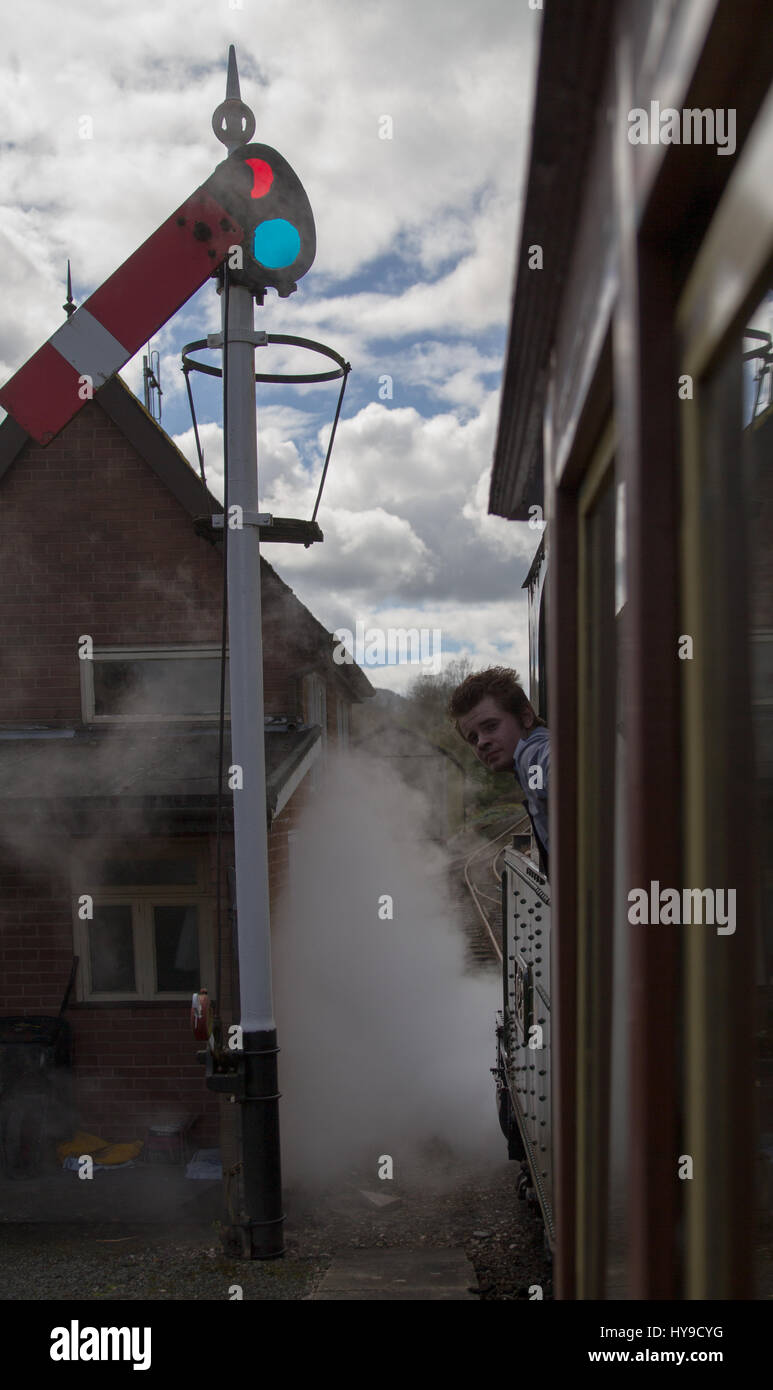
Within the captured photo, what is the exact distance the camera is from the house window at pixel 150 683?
336 inches

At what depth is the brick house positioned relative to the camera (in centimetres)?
768

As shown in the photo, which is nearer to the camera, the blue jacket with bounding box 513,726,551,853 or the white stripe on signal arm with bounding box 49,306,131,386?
the blue jacket with bounding box 513,726,551,853

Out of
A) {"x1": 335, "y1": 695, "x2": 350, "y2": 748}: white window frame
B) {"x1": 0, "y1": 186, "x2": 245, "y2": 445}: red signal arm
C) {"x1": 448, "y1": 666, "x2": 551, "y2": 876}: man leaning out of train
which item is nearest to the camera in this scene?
{"x1": 448, "y1": 666, "x2": 551, "y2": 876}: man leaning out of train

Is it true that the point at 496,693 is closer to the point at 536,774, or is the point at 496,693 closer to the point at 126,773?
the point at 536,774

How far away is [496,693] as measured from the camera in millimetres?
3221

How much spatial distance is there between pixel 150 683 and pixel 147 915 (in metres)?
1.92

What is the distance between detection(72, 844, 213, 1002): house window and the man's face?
5.04 m

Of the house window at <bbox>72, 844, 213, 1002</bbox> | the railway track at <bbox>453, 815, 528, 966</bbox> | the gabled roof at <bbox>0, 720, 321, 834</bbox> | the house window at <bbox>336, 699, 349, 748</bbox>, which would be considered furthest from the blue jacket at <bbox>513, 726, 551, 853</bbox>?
the house window at <bbox>336, 699, 349, 748</bbox>

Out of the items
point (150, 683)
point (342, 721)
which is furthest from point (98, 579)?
point (342, 721)

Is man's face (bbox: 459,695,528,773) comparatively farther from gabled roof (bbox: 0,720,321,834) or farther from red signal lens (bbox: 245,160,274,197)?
gabled roof (bbox: 0,720,321,834)

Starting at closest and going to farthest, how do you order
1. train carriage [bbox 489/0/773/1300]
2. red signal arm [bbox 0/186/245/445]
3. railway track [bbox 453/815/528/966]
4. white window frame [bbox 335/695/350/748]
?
train carriage [bbox 489/0/773/1300] < red signal arm [bbox 0/186/245/445] < railway track [bbox 453/815/528/966] < white window frame [bbox 335/695/350/748]

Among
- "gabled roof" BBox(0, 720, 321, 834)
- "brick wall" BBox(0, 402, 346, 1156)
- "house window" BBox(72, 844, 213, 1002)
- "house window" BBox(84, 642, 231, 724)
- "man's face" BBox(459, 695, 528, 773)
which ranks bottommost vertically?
"house window" BBox(72, 844, 213, 1002)

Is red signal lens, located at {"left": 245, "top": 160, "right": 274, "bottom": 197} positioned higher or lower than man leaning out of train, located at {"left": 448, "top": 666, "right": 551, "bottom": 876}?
higher
